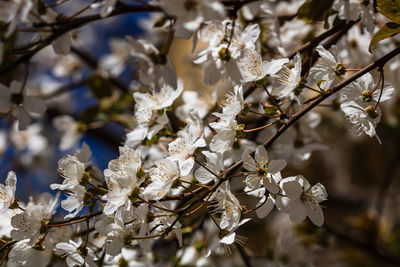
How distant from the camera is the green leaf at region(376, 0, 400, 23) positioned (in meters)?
0.75

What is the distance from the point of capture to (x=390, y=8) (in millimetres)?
762

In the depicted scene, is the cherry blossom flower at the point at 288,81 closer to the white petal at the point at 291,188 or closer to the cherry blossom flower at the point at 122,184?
the white petal at the point at 291,188

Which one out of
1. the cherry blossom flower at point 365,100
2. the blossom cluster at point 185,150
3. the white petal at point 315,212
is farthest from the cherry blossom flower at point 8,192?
the cherry blossom flower at point 365,100

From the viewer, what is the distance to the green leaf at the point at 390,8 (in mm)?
755

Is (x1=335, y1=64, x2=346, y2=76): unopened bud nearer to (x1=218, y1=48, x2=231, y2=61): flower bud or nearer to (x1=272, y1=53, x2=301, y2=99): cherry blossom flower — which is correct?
(x1=272, y1=53, x2=301, y2=99): cherry blossom flower

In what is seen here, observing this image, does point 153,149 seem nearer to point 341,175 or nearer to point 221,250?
point 221,250

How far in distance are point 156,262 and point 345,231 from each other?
102cm

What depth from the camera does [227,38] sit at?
2.71ft

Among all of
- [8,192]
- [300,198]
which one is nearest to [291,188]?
[300,198]

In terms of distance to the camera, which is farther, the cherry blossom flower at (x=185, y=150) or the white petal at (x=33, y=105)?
the white petal at (x=33, y=105)

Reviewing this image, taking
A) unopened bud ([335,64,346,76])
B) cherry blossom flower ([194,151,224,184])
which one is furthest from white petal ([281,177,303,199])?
unopened bud ([335,64,346,76])

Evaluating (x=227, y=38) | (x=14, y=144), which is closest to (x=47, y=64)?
(x=14, y=144)

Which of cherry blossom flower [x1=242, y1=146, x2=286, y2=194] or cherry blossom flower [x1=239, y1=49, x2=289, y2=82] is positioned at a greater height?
cherry blossom flower [x1=239, y1=49, x2=289, y2=82]

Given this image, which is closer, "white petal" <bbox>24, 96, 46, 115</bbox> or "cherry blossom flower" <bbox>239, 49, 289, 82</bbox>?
"cherry blossom flower" <bbox>239, 49, 289, 82</bbox>
